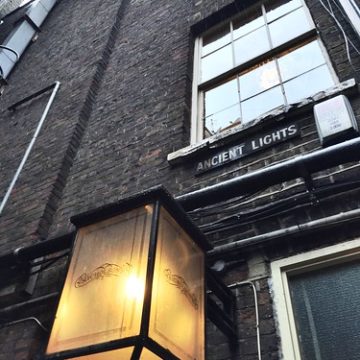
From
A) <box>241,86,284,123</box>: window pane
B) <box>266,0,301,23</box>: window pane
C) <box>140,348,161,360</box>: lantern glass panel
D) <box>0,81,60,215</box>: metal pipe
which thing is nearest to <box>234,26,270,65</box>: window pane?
<box>266,0,301,23</box>: window pane

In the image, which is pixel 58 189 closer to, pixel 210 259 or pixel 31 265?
pixel 31 265

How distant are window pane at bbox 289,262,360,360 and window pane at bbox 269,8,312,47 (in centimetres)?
327

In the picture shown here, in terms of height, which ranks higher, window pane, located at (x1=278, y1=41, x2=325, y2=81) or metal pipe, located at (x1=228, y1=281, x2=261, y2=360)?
window pane, located at (x1=278, y1=41, x2=325, y2=81)

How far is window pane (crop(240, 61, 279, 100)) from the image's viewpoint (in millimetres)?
4871

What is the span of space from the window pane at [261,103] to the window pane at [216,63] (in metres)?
0.90

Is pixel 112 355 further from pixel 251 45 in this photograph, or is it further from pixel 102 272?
pixel 251 45

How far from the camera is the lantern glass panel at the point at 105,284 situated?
2.12 m

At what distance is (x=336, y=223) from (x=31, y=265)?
2.62 metres

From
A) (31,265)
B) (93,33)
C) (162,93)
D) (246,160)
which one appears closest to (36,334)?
(31,265)

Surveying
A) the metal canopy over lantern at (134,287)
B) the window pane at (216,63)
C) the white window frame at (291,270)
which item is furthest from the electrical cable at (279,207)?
the window pane at (216,63)

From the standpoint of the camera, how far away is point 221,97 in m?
5.19

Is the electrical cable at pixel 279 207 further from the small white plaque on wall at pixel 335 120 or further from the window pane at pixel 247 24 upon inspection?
the window pane at pixel 247 24

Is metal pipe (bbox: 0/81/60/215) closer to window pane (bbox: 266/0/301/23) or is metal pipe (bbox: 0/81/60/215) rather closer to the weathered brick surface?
the weathered brick surface

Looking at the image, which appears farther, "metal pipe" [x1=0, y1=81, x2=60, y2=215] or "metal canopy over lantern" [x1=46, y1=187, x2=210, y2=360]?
"metal pipe" [x1=0, y1=81, x2=60, y2=215]
